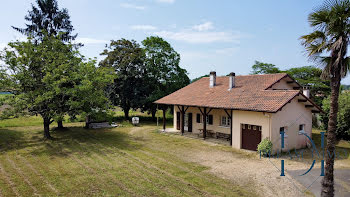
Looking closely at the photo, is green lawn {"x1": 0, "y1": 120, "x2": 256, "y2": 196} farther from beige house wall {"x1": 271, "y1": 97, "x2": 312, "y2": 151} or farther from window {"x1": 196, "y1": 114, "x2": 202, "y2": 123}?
beige house wall {"x1": 271, "y1": 97, "x2": 312, "y2": 151}

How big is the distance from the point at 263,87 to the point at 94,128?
18.3 meters

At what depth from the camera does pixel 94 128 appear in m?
25.9

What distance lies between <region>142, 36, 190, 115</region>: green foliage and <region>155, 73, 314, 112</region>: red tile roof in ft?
23.6

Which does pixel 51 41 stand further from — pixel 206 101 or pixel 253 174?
pixel 253 174

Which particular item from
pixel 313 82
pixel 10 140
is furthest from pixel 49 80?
pixel 313 82

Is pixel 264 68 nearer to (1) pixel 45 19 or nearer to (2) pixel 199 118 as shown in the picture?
(2) pixel 199 118

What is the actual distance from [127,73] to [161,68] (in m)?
4.59

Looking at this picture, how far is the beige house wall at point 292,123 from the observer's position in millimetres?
14920

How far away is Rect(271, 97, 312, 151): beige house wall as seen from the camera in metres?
14.9

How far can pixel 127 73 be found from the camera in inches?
A: 1193

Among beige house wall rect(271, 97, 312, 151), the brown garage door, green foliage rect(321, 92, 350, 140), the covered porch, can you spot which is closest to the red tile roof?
the covered porch

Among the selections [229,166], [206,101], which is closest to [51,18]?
[206,101]

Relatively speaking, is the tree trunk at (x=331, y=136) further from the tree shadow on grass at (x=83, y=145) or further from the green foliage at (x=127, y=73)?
the green foliage at (x=127, y=73)

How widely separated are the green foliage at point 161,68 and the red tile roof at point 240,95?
7.19 m
